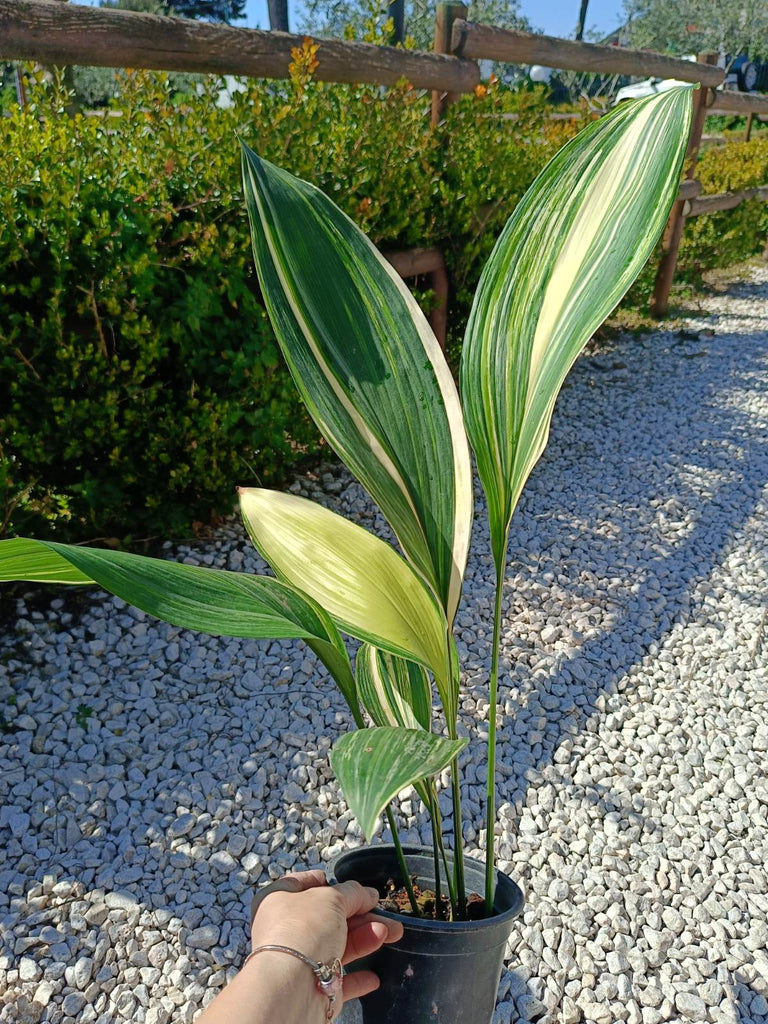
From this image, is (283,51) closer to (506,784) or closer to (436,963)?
(506,784)

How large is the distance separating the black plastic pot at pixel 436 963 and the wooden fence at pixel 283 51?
2123 millimetres

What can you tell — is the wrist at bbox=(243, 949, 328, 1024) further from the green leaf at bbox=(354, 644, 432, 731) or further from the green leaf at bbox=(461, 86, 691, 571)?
the green leaf at bbox=(461, 86, 691, 571)

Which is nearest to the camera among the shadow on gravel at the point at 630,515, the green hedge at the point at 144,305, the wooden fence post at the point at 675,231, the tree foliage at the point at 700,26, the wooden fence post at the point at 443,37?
the green hedge at the point at 144,305

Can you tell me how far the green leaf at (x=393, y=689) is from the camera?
1074 mm

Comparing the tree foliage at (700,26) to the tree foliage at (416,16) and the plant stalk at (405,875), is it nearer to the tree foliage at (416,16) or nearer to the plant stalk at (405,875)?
the tree foliage at (416,16)

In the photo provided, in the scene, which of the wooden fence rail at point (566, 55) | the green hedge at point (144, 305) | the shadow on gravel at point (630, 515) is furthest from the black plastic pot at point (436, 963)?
the wooden fence rail at point (566, 55)

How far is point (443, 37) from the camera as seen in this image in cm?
337

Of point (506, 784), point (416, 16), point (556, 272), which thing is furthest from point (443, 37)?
point (416, 16)

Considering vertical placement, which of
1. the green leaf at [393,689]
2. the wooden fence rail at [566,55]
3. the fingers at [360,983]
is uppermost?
the wooden fence rail at [566,55]

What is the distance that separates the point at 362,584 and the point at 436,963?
0.51m

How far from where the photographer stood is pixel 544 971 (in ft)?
4.89

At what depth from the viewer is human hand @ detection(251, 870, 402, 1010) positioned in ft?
2.74

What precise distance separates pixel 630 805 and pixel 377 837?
1.86 feet

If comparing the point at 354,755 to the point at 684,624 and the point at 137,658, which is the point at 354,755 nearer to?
the point at 137,658
